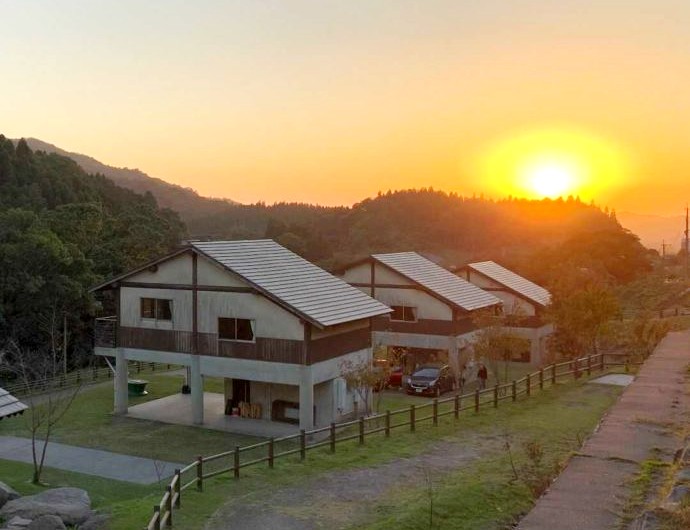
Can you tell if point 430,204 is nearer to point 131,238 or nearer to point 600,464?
point 131,238

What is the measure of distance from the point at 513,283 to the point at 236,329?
23464 millimetres

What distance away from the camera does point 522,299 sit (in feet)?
136

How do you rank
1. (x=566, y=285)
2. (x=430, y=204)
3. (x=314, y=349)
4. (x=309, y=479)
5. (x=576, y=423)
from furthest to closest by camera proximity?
(x=430, y=204)
(x=566, y=285)
(x=314, y=349)
(x=576, y=423)
(x=309, y=479)

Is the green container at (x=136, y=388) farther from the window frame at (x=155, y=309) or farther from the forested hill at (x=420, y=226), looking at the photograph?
the forested hill at (x=420, y=226)

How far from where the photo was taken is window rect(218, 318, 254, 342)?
2564cm

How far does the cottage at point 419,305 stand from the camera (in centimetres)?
3472

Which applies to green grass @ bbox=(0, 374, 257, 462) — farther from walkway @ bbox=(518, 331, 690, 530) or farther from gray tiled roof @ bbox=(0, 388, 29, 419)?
walkway @ bbox=(518, 331, 690, 530)

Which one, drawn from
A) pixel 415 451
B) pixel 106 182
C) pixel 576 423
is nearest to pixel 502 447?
pixel 415 451

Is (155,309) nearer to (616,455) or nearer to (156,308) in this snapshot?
(156,308)

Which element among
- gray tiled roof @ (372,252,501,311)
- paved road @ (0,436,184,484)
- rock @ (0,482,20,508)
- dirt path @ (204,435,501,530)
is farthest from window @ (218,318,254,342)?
gray tiled roof @ (372,252,501,311)

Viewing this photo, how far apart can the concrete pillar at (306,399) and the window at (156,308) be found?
6522 mm

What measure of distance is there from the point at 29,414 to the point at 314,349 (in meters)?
12.5

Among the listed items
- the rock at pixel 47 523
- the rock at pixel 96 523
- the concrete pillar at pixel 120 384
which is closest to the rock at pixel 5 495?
the rock at pixel 47 523

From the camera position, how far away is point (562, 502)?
452 inches
